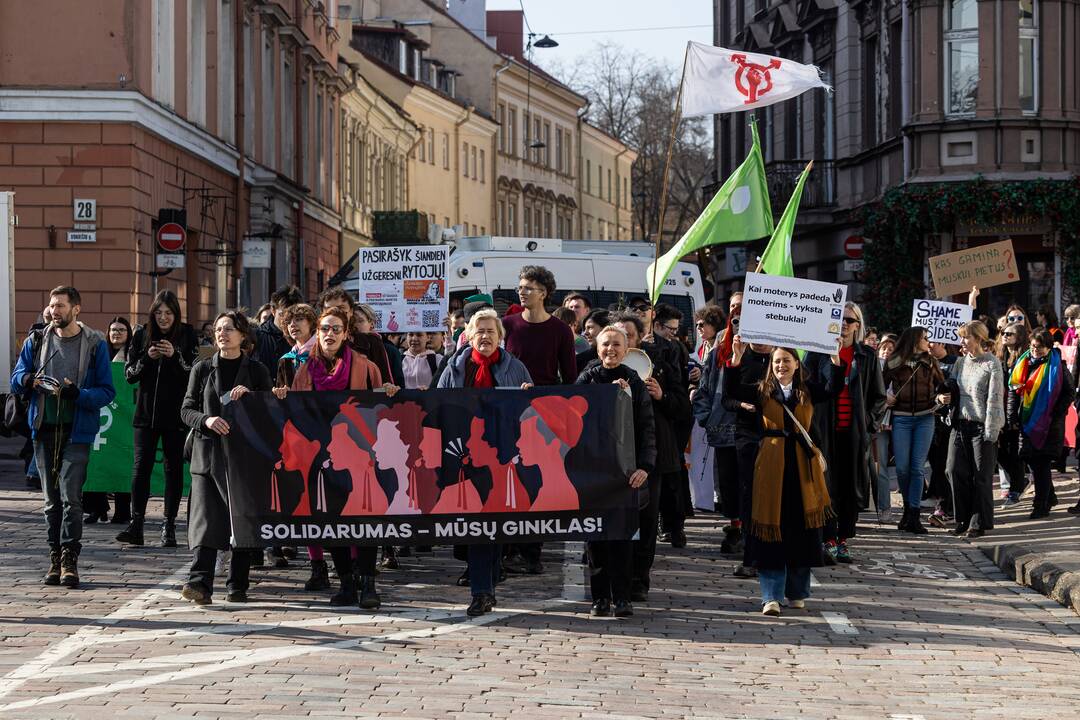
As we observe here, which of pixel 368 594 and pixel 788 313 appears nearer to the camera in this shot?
pixel 368 594

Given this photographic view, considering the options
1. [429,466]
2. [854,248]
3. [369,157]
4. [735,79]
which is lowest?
[429,466]

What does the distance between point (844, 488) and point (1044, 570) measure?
1647 mm

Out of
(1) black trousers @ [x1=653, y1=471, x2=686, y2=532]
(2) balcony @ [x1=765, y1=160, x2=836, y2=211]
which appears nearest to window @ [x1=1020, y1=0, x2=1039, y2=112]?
(2) balcony @ [x1=765, y1=160, x2=836, y2=211]

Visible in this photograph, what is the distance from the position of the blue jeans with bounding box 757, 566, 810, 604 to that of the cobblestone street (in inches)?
7.0

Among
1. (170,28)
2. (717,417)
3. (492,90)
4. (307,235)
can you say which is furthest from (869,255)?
(492,90)

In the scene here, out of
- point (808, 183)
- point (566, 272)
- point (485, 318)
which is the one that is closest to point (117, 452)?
point (485, 318)

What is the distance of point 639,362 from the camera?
11.3m

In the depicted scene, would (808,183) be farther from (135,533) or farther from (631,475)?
(631,475)

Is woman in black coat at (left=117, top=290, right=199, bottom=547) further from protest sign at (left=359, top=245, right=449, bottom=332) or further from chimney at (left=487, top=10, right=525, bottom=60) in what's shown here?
chimney at (left=487, top=10, right=525, bottom=60)

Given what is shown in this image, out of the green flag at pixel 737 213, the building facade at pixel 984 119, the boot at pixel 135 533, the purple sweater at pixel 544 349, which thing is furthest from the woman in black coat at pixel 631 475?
the building facade at pixel 984 119

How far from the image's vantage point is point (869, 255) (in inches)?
1236

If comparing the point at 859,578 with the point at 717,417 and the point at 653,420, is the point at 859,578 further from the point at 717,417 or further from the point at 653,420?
the point at 653,420

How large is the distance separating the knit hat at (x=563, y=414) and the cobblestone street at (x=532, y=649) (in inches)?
40.0

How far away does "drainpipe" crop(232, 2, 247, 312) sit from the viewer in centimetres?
3353
